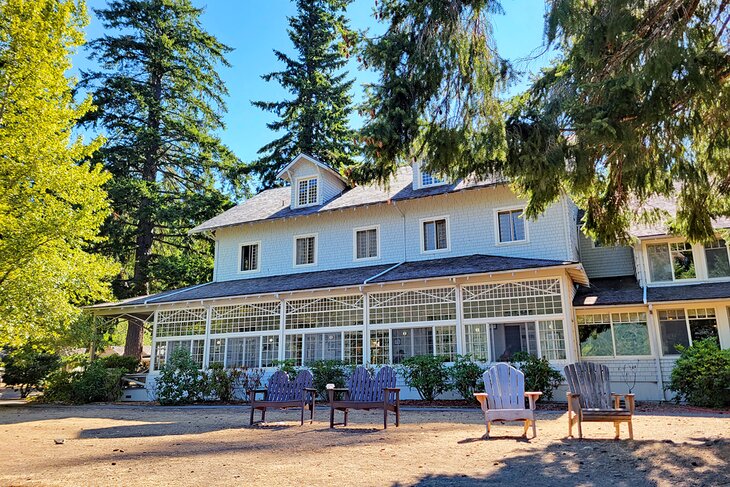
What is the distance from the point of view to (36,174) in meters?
12.7

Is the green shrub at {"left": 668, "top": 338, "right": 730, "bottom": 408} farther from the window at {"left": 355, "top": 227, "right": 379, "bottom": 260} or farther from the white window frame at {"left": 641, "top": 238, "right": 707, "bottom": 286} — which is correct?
the window at {"left": 355, "top": 227, "right": 379, "bottom": 260}

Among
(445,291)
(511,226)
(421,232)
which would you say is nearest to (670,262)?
(511,226)

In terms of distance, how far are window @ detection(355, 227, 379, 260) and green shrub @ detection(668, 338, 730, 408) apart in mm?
10332

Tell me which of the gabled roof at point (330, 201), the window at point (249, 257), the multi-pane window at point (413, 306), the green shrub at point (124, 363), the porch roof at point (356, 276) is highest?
the gabled roof at point (330, 201)

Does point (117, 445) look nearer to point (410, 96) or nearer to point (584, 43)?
point (410, 96)

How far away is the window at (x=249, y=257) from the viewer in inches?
858

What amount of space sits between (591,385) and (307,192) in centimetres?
1591

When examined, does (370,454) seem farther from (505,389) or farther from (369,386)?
(369,386)

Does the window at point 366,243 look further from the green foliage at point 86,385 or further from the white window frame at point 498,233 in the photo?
the green foliage at point 86,385

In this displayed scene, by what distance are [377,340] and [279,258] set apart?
645cm

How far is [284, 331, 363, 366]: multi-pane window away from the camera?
1706 centimetres

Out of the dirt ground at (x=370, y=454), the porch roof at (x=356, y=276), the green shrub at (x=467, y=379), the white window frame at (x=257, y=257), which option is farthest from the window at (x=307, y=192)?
the dirt ground at (x=370, y=454)

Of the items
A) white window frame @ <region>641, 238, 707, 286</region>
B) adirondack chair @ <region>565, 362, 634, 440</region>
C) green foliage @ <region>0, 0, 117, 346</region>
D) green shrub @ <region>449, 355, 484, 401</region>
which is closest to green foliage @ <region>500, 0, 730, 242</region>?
adirondack chair @ <region>565, 362, 634, 440</region>

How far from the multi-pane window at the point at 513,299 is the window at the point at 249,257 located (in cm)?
980
